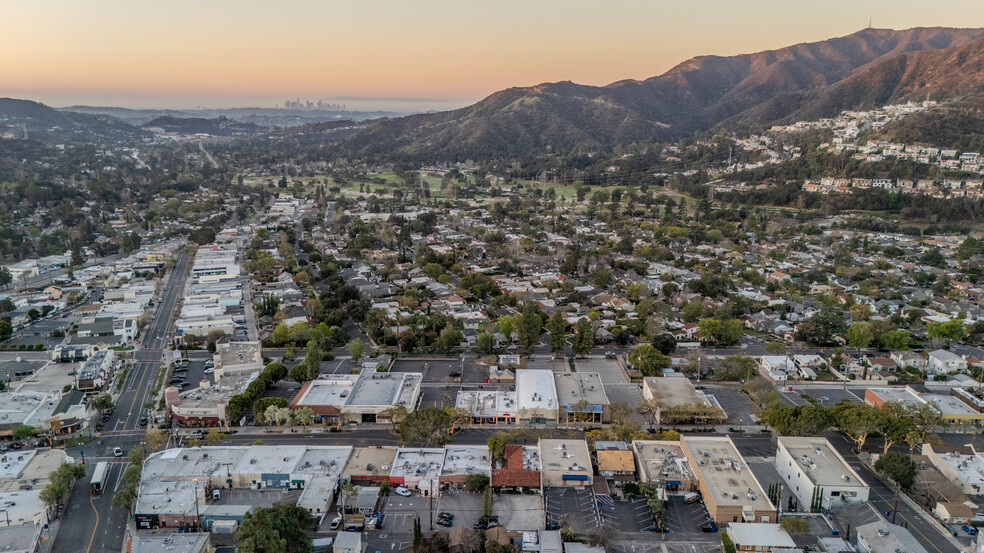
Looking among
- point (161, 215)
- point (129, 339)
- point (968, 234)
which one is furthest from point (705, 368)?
point (161, 215)

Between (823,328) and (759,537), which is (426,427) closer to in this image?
(759,537)

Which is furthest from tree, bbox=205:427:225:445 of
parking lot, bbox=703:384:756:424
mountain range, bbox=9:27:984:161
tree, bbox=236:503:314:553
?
mountain range, bbox=9:27:984:161

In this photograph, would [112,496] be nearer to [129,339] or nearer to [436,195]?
[129,339]

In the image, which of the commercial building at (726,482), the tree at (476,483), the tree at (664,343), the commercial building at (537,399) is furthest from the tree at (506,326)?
the tree at (476,483)

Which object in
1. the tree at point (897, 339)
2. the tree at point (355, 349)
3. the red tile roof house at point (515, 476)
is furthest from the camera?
the tree at point (897, 339)

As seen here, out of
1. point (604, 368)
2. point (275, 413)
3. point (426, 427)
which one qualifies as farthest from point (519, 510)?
point (604, 368)

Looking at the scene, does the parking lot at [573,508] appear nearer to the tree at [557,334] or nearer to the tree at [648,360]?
the tree at [648,360]

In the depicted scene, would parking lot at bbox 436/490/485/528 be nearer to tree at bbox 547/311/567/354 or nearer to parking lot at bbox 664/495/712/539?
parking lot at bbox 664/495/712/539
